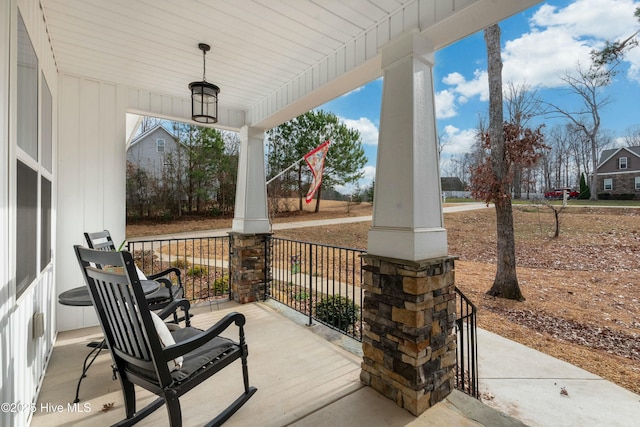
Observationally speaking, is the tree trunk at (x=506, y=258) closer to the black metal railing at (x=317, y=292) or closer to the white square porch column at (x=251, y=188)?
the black metal railing at (x=317, y=292)

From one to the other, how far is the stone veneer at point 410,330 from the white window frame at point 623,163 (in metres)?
17.2

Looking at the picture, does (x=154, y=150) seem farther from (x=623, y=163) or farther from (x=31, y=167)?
(x=623, y=163)

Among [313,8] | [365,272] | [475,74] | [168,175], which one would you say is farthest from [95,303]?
[475,74]

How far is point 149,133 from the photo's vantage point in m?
11.9

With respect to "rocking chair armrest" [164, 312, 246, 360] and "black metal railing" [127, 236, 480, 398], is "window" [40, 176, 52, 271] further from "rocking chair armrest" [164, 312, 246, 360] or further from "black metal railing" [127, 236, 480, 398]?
"rocking chair armrest" [164, 312, 246, 360]

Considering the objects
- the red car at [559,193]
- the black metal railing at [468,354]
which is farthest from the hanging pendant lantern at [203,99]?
the red car at [559,193]

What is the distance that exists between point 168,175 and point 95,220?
28.7 ft

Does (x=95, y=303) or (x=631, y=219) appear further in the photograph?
(x=631, y=219)

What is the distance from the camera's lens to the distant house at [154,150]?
36.6ft

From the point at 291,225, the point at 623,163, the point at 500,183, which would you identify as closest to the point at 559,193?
the point at 623,163

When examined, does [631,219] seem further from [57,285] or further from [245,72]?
[57,285]

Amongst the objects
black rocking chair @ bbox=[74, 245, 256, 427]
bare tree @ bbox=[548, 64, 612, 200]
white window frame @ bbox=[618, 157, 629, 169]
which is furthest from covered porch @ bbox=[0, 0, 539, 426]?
white window frame @ bbox=[618, 157, 629, 169]

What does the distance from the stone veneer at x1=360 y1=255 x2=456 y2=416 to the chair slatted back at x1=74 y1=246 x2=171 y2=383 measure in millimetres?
1379

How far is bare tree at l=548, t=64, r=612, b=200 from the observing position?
18.1ft
